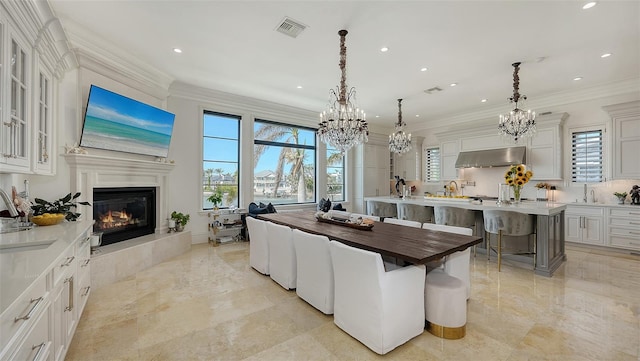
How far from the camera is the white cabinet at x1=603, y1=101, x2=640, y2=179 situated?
4.68 meters

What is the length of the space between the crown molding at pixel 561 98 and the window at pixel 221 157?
18.6ft

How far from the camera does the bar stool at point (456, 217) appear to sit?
429 cm

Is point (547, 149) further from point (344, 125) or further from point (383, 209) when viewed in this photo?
point (344, 125)

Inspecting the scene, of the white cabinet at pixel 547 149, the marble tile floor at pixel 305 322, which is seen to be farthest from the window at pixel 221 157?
the white cabinet at pixel 547 149

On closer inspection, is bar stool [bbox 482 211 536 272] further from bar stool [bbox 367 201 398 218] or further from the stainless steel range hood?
the stainless steel range hood

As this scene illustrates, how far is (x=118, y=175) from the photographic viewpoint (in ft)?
12.8

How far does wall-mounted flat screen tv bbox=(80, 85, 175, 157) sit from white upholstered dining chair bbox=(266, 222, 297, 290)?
2.47 m

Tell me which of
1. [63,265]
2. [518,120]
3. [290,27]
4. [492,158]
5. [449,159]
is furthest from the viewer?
[449,159]

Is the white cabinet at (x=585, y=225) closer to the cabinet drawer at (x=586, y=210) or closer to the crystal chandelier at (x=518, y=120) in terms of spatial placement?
the cabinet drawer at (x=586, y=210)

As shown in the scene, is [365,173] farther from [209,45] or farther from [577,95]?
[209,45]

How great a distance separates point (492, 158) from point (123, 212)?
7.47 m

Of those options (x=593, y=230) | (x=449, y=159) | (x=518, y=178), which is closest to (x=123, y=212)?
(x=518, y=178)

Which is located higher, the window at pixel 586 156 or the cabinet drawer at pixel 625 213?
the window at pixel 586 156

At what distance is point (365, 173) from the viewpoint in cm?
795
